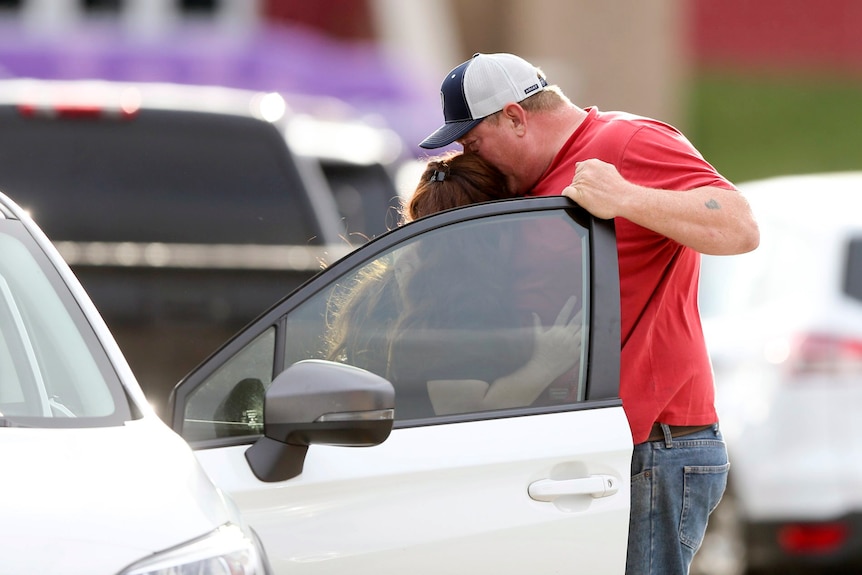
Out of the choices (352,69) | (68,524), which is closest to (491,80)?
(68,524)

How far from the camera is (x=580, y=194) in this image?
9.91ft

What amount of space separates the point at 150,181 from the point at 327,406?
9.30ft

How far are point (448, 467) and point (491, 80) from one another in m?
0.98

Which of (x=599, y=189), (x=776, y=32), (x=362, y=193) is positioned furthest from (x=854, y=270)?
(x=776, y=32)

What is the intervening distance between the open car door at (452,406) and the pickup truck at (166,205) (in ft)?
6.40

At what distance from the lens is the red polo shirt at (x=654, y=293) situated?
3141 millimetres

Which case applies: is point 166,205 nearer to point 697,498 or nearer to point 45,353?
point 45,353

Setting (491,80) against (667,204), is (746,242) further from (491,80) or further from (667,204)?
(491,80)

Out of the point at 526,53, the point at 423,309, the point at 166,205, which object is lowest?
the point at 526,53

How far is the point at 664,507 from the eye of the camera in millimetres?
3203

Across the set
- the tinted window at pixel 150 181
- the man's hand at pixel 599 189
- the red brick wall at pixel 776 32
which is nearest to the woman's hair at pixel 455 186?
the man's hand at pixel 599 189

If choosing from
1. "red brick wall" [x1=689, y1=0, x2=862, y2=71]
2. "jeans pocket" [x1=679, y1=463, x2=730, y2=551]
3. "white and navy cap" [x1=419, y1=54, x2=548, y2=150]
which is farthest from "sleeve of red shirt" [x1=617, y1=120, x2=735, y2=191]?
"red brick wall" [x1=689, y1=0, x2=862, y2=71]

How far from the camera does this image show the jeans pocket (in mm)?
3221

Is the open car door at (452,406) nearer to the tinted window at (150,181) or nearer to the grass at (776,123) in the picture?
the tinted window at (150,181)
